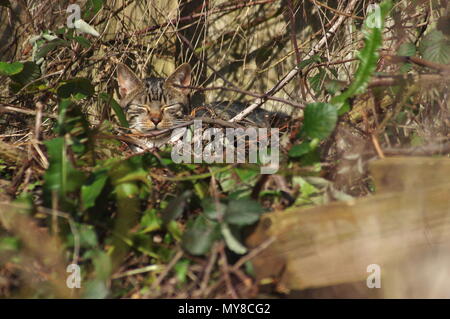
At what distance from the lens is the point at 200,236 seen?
136 cm

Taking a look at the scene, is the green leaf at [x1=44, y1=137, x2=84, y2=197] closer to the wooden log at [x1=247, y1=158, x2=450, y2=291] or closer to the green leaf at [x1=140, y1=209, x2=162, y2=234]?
the green leaf at [x1=140, y1=209, x2=162, y2=234]

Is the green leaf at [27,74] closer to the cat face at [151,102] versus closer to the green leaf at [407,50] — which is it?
the cat face at [151,102]

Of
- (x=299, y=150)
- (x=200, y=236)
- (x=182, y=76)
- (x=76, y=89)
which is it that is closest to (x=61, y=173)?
(x=200, y=236)

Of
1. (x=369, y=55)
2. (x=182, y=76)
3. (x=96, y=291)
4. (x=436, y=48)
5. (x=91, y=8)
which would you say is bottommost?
(x=96, y=291)

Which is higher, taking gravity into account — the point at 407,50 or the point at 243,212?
the point at 407,50

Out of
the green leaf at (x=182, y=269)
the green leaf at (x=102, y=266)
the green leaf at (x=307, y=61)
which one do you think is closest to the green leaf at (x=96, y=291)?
the green leaf at (x=102, y=266)

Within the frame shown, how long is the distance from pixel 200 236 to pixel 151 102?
5.74 ft

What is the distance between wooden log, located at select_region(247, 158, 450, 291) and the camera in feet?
4.37

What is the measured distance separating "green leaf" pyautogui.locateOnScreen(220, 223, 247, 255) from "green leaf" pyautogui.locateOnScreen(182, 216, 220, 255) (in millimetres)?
17

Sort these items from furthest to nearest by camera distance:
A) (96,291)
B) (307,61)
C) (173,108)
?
(173,108) < (307,61) < (96,291)

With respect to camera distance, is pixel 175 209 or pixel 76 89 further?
pixel 76 89

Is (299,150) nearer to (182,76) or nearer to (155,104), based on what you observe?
(182,76)

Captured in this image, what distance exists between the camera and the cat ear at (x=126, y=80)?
2.82 metres
